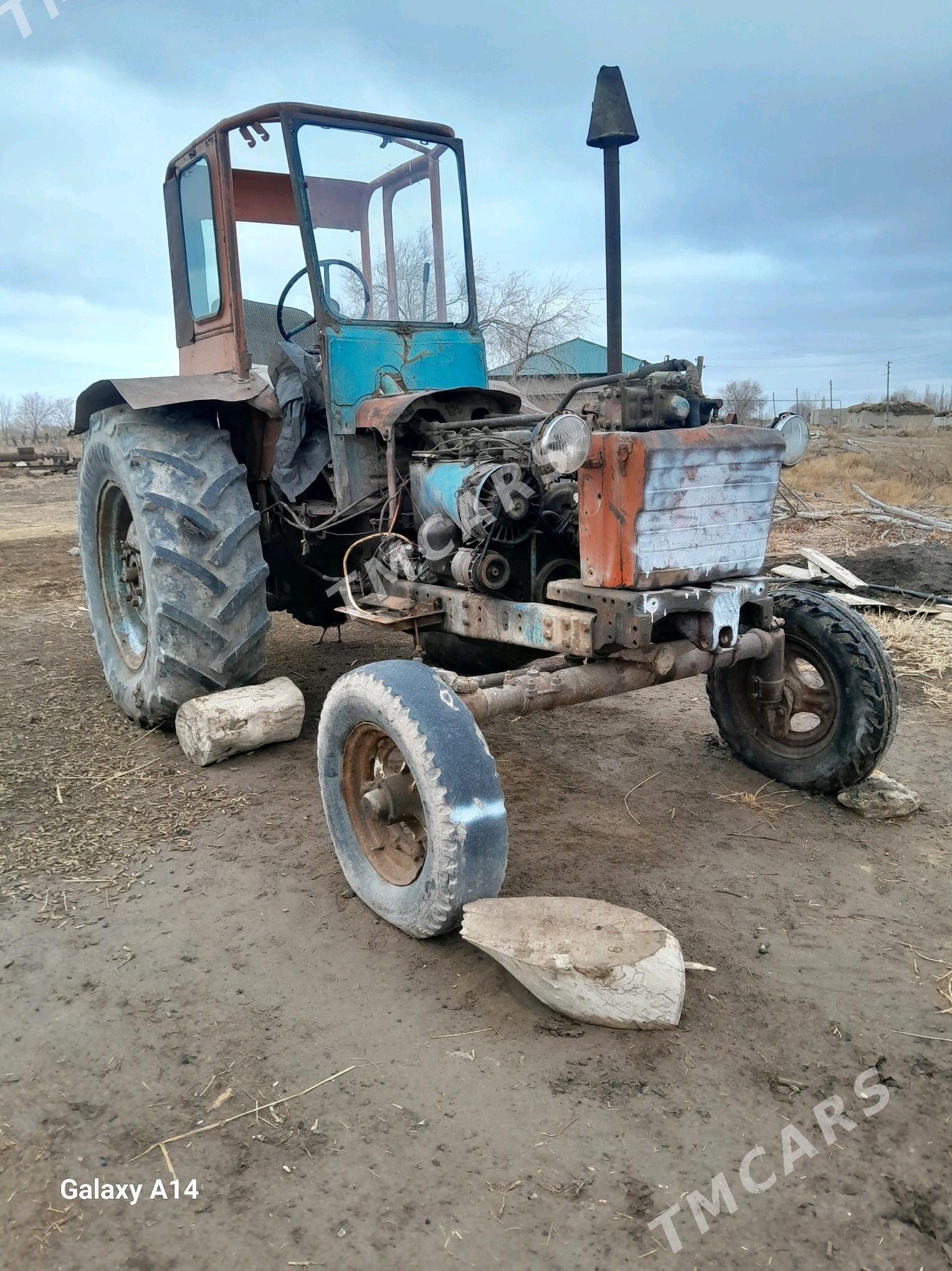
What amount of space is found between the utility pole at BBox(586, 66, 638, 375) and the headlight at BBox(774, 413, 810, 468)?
6.69 feet

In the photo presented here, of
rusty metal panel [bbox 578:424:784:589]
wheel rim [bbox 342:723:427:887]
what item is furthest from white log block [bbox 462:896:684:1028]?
rusty metal panel [bbox 578:424:784:589]

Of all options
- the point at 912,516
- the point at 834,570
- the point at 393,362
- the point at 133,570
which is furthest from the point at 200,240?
the point at 912,516

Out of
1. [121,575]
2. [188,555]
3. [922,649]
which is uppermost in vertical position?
[188,555]

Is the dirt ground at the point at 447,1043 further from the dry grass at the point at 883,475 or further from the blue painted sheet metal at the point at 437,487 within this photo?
the dry grass at the point at 883,475

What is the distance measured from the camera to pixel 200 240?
15.7 feet

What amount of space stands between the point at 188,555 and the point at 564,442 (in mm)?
2003

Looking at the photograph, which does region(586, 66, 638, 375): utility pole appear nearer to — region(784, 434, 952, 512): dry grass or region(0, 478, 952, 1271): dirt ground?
region(0, 478, 952, 1271): dirt ground

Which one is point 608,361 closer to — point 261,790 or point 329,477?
point 329,477

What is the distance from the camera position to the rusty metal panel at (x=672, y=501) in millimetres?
3080

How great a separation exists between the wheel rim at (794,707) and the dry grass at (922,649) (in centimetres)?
164

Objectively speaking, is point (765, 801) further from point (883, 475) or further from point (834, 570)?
point (883, 475)

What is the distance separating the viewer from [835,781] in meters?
3.87

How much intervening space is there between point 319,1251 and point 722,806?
8.36ft

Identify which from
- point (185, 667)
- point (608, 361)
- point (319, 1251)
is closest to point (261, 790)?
point (185, 667)
